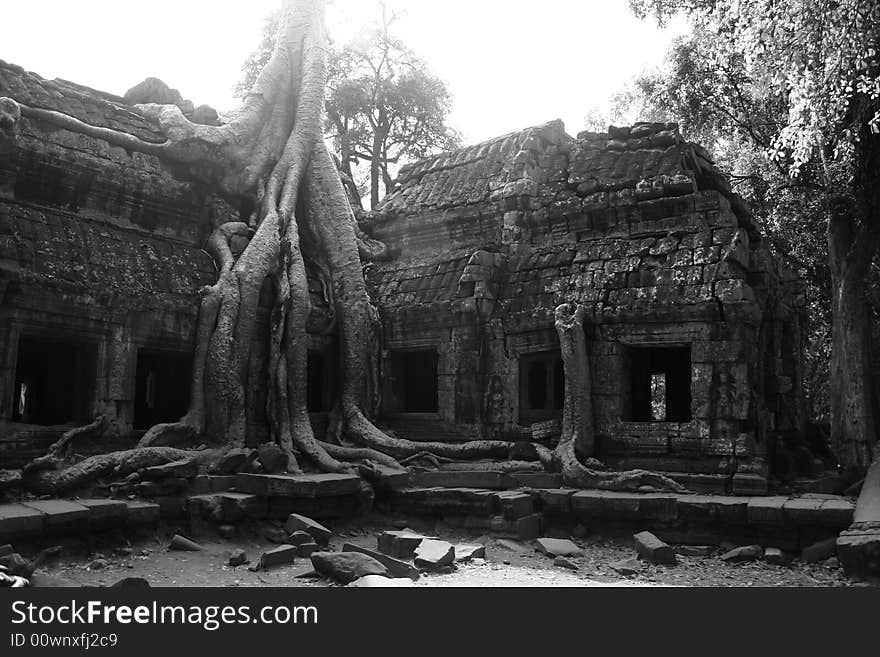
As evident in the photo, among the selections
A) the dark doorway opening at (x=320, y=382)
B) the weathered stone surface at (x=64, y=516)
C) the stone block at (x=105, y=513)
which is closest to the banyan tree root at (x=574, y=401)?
the dark doorway opening at (x=320, y=382)

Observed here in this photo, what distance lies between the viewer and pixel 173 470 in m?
6.96

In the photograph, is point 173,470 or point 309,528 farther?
point 173,470

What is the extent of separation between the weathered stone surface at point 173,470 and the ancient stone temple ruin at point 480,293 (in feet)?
3.03

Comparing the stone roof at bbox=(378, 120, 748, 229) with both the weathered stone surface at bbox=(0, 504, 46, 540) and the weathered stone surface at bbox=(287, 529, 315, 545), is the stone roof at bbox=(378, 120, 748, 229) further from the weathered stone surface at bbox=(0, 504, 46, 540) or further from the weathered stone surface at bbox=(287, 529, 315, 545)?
the weathered stone surface at bbox=(0, 504, 46, 540)

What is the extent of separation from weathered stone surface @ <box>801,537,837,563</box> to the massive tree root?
1412mm

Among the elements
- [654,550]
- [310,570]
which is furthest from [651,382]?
[310,570]

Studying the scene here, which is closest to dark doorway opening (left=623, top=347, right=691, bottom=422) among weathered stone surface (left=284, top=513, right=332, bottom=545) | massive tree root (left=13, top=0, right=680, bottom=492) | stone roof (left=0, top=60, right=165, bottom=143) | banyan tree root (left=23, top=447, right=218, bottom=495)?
massive tree root (left=13, top=0, right=680, bottom=492)

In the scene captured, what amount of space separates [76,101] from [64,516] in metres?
4.91

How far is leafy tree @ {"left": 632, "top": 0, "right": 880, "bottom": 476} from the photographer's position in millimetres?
6055

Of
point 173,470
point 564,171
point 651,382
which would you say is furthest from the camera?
point 651,382

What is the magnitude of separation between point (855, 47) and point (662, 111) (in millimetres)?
8440

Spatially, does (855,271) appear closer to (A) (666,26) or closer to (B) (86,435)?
(A) (666,26)

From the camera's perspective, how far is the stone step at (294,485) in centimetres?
700

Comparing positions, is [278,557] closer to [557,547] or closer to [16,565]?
[16,565]
